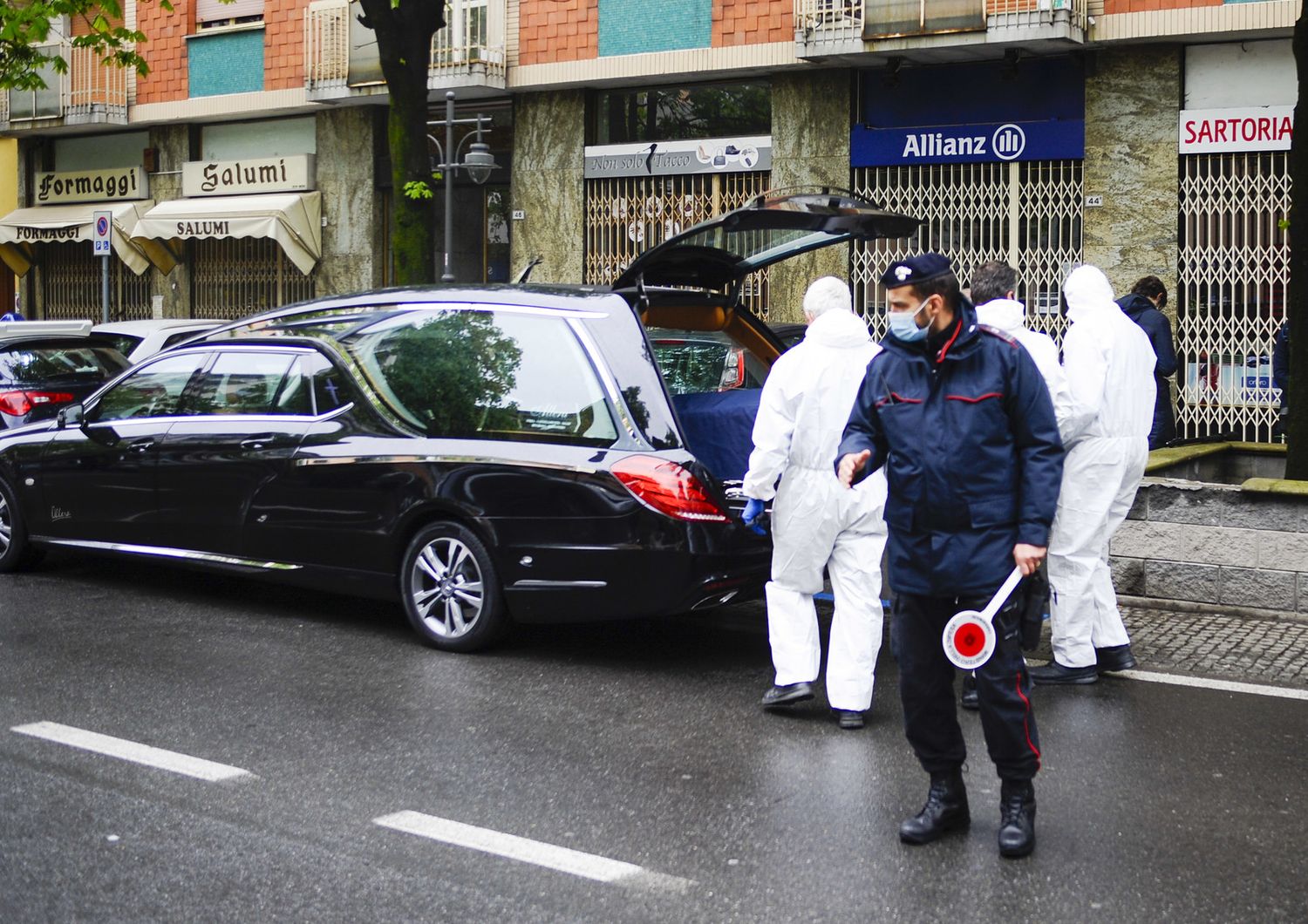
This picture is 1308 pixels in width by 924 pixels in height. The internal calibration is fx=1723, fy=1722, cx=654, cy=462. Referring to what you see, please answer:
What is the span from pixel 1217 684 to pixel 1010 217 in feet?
37.4

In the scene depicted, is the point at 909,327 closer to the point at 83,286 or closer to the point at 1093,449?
the point at 1093,449

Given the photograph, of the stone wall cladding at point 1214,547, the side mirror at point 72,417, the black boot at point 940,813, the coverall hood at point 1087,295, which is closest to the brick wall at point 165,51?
the side mirror at point 72,417

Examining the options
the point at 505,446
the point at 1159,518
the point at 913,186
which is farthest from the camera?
the point at 913,186

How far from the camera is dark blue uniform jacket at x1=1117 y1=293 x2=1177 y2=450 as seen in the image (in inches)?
444

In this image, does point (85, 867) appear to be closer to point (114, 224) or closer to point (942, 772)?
point (942, 772)

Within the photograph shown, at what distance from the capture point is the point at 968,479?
4781 millimetres

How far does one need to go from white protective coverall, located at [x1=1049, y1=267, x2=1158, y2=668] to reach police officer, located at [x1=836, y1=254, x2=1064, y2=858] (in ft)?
6.87

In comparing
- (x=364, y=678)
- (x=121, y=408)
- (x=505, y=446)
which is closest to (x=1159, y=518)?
(x=505, y=446)

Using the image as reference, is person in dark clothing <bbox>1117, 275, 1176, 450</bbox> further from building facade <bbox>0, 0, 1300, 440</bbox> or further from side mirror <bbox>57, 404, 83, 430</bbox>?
side mirror <bbox>57, 404, 83, 430</bbox>

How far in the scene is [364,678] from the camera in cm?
713

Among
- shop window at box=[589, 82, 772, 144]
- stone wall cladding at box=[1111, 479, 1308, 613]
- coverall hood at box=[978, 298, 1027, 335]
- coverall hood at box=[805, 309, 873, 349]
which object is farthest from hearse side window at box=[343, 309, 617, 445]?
shop window at box=[589, 82, 772, 144]

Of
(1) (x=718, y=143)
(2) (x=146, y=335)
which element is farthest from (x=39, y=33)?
(1) (x=718, y=143)

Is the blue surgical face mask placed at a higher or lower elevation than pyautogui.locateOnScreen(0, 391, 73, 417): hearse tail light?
higher

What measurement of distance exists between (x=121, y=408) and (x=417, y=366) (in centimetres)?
223
